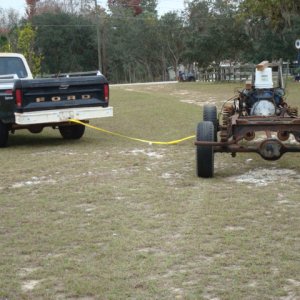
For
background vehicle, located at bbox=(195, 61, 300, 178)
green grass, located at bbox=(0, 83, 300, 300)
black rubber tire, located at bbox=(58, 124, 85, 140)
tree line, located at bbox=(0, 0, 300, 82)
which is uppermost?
tree line, located at bbox=(0, 0, 300, 82)

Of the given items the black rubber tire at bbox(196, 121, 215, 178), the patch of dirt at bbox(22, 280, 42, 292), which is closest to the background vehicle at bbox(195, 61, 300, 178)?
the black rubber tire at bbox(196, 121, 215, 178)

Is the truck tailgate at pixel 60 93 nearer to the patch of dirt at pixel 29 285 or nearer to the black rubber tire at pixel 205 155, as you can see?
the black rubber tire at pixel 205 155

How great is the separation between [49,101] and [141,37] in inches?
1913

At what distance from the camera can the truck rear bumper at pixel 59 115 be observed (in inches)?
410

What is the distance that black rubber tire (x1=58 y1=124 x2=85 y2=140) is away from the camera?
1190 cm

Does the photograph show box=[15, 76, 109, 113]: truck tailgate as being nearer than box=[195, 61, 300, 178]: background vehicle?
No

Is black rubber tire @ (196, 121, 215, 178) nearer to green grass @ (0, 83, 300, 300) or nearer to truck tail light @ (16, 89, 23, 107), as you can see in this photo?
green grass @ (0, 83, 300, 300)

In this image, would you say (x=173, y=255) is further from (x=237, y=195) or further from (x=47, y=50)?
(x=47, y=50)

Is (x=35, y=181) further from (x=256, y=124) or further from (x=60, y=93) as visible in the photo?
(x=60, y=93)

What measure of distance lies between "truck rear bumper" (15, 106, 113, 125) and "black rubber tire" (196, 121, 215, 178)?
12.7 ft

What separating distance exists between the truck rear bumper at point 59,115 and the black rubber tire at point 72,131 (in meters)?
0.91

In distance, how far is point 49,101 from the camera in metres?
10.7

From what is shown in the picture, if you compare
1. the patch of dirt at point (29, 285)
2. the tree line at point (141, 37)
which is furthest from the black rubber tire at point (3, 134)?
the tree line at point (141, 37)

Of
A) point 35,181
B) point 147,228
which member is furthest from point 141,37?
point 147,228
